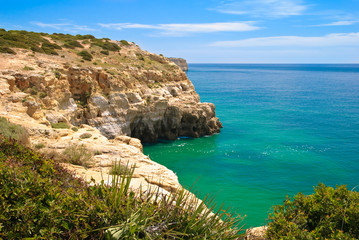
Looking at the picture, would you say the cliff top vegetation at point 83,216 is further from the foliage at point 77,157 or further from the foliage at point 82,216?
the foliage at point 77,157

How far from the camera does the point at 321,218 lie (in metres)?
7.25

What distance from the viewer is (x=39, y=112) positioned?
63.2ft

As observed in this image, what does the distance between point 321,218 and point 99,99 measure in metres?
26.6

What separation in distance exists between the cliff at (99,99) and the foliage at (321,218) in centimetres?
403

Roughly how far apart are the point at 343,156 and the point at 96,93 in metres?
28.2

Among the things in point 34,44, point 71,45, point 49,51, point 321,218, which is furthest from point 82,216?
point 71,45

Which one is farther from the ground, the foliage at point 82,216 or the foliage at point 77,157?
the foliage at point 82,216

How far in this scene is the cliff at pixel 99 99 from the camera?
1400 centimetres

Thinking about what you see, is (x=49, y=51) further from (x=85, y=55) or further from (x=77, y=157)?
(x=77, y=157)

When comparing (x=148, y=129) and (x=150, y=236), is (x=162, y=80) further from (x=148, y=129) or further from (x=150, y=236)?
(x=150, y=236)

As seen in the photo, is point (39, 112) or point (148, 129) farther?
point (148, 129)

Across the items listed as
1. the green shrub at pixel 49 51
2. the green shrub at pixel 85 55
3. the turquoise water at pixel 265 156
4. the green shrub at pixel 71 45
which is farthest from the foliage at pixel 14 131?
the green shrub at pixel 71 45

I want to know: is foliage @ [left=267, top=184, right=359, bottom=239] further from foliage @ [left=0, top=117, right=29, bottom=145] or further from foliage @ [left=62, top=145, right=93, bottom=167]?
foliage @ [left=0, top=117, right=29, bottom=145]

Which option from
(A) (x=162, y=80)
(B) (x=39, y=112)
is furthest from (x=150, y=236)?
(A) (x=162, y=80)
